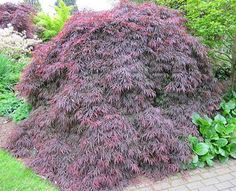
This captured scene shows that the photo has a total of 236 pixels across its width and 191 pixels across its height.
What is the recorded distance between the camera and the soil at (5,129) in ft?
14.9

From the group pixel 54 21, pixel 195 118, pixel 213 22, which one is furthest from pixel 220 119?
pixel 54 21

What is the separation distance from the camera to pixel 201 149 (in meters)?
3.73

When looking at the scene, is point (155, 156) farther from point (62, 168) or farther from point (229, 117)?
point (229, 117)

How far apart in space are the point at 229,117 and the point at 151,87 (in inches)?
52.3

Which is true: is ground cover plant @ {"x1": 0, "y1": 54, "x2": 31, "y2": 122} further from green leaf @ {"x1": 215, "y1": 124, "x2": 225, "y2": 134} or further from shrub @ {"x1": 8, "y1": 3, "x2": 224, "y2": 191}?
green leaf @ {"x1": 215, "y1": 124, "x2": 225, "y2": 134}

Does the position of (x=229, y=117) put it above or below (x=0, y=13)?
below

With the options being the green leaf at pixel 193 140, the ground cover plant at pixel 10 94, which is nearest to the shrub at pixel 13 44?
the ground cover plant at pixel 10 94

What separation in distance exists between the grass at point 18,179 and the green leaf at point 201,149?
1.72m

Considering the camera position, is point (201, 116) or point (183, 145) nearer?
point (183, 145)

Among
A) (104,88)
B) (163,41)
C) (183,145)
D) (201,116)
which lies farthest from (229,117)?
(104,88)

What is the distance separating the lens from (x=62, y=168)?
11.8ft

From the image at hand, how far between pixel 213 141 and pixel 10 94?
393 cm

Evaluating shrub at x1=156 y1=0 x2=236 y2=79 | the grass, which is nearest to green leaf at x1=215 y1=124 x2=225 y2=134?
shrub at x1=156 y1=0 x2=236 y2=79

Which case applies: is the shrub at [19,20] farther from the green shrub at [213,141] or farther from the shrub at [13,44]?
the green shrub at [213,141]
